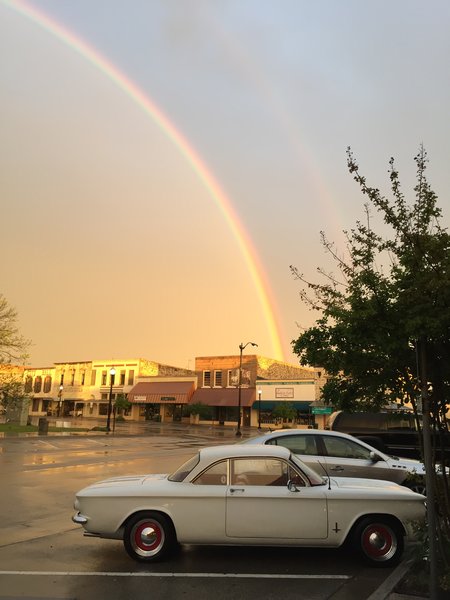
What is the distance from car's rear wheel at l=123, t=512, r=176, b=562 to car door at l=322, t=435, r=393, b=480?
3904mm

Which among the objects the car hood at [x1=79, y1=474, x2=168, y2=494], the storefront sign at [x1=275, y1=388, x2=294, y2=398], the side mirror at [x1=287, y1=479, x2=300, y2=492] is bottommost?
the car hood at [x1=79, y1=474, x2=168, y2=494]

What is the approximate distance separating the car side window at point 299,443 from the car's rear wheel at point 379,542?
3.21 meters

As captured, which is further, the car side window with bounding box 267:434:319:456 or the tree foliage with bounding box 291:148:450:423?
the car side window with bounding box 267:434:319:456

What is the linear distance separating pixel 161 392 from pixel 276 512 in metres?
65.5

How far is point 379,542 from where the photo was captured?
6539 mm

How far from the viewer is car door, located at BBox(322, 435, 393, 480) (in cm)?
952

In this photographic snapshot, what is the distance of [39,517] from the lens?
952cm

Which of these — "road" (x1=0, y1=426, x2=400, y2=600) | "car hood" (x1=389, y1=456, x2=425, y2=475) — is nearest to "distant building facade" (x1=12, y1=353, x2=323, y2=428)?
"car hood" (x1=389, y1=456, x2=425, y2=475)

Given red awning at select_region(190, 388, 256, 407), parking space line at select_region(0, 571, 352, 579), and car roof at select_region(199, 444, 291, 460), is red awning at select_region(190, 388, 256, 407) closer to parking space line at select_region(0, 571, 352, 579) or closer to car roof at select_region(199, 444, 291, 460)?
car roof at select_region(199, 444, 291, 460)

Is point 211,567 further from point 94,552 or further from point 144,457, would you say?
point 144,457

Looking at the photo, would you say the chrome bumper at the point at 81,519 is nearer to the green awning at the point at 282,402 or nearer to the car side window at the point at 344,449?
the car side window at the point at 344,449

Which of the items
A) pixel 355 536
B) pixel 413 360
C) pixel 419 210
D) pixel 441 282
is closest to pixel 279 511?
pixel 355 536

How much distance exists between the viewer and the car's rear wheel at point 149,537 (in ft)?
21.3

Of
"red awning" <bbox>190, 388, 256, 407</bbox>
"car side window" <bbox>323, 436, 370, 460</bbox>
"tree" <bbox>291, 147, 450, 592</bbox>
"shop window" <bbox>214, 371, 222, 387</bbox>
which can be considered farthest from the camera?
"shop window" <bbox>214, 371, 222, 387</bbox>
